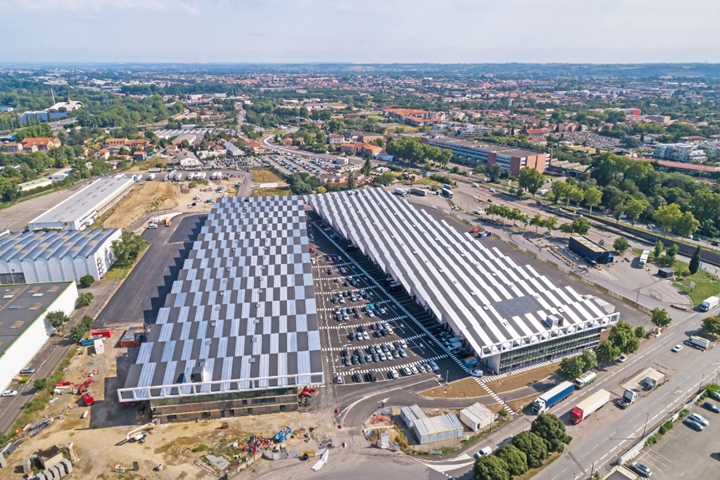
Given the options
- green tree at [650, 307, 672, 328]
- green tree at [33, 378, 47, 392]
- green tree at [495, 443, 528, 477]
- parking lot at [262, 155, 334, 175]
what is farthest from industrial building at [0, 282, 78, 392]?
parking lot at [262, 155, 334, 175]

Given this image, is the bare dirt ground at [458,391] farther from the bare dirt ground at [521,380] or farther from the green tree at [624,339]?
the green tree at [624,339]

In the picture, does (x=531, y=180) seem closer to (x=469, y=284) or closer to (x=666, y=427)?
(x=469, y=284)

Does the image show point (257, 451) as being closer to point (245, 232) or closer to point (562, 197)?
point (245, 232)

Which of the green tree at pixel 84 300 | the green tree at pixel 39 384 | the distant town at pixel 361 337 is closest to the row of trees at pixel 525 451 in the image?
the distant town at pixel 361 337

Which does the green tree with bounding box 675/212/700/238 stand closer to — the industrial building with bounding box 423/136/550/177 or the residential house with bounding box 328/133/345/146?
the industrial building with bounding box 423/136/550/177

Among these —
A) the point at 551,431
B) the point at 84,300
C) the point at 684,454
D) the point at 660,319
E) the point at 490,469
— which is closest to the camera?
the point at 490,469

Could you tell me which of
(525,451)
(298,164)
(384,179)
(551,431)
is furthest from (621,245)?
(298,164)
